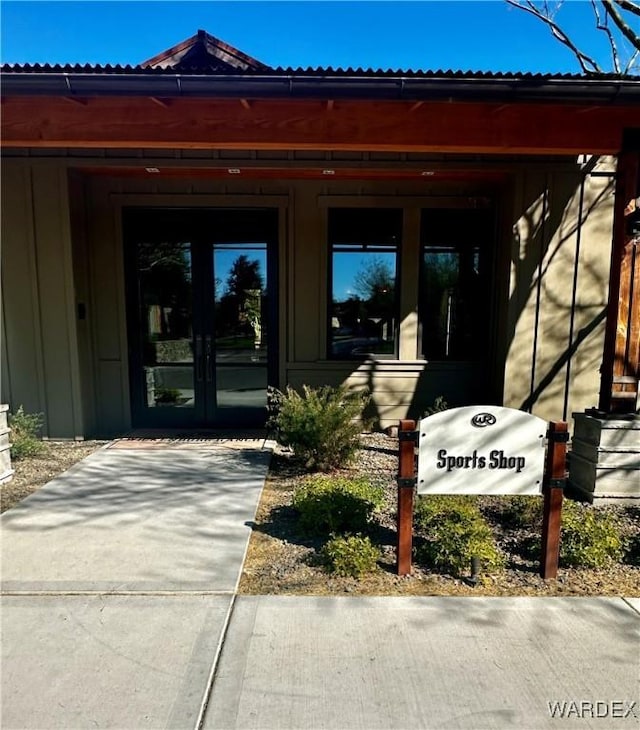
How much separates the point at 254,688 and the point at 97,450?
422 centimetres

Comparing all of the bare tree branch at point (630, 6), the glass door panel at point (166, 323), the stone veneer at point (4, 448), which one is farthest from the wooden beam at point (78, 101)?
the bare tree branch at point (630, 6)

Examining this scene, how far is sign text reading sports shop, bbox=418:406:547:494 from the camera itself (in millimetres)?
2938

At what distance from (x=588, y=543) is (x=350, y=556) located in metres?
1.56

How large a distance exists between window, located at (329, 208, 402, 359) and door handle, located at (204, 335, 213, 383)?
161 centimetres

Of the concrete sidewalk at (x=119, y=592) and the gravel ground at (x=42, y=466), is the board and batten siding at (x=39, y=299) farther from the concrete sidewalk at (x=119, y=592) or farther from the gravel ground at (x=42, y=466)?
the concrete sidewalk at (x=119, y=592)

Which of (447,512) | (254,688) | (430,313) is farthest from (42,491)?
(430,313)

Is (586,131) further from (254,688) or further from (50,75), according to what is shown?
(254,688)

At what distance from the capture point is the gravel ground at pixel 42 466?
4.28 m

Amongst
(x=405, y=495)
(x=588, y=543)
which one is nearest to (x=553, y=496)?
(x=588, y=543)

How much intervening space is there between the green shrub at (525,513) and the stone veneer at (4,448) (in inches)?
172

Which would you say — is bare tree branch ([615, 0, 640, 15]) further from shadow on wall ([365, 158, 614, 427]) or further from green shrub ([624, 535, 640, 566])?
green shrub ([624, 535, 640, 566])

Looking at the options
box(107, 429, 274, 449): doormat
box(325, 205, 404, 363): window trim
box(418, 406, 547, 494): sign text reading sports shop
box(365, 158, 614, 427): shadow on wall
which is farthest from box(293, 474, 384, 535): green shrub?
box(325, 205, 404, 363): window trim

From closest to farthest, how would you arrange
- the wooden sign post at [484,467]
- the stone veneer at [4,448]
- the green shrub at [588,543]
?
the wooden sign post at [484,467]
the green shrub at [588,543]
the stone veneer at [4,448]

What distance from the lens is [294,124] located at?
4.08m
